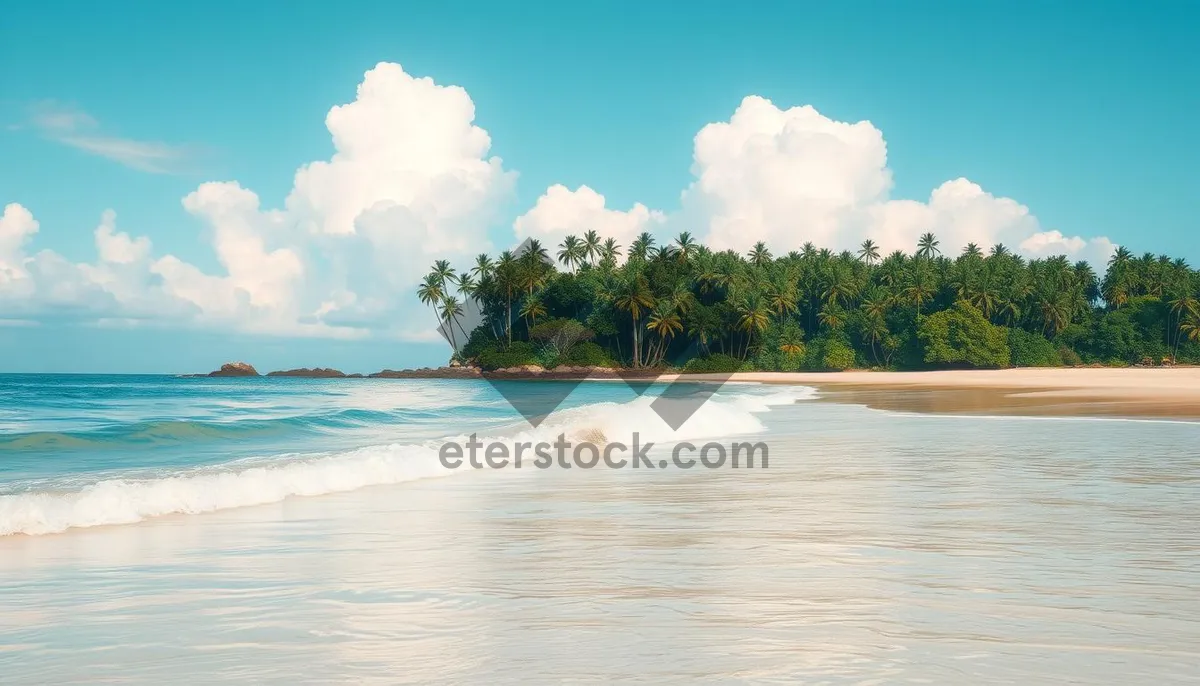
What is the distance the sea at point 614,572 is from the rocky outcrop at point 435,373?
346 ft

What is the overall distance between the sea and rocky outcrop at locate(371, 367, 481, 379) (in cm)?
10541

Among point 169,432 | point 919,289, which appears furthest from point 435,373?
point 169,432

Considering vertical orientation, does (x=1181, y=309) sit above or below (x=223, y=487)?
above

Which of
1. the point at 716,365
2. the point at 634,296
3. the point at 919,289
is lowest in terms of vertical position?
the point at 716,365

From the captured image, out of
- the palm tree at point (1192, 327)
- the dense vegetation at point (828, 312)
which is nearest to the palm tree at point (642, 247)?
the dense vegetation at point (828, 312)

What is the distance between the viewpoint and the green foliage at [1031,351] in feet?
334

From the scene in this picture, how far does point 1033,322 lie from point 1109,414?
95841 mm

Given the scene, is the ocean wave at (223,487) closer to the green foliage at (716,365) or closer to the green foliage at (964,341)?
the green foliage at (716,365)

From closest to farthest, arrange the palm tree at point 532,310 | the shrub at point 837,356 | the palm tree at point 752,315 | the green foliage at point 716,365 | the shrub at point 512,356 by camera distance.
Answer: the palm tree at point 752,315, the green foliage at point 716,365, the shrub at point 837,356, the shrub at point 512,356, the palm tree at point 532,310

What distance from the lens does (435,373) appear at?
411ft

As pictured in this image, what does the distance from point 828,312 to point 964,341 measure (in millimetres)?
18684

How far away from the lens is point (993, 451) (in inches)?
596

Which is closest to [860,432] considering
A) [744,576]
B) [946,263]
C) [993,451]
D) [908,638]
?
[993,451]

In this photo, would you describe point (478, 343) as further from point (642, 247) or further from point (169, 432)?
point (169, 432)
